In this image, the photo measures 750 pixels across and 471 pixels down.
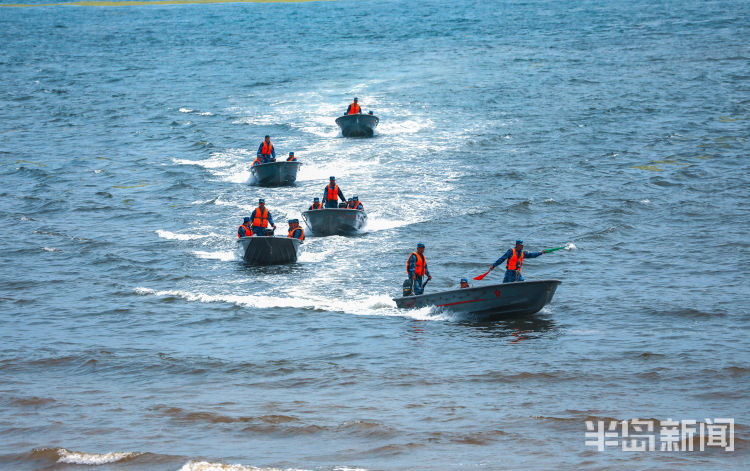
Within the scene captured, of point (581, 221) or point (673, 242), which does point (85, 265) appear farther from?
point (673, 242)

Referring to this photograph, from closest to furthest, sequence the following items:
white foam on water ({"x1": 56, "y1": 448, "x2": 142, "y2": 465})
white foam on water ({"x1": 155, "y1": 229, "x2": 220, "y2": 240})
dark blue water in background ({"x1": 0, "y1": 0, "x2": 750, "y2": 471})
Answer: white foam on water ({"x1": 56, "y1": 448, "x2": 142, "y2": 465})
dark blue water in background ({"x1": 0, "y1": 0, "x2": 750, "y2": 471})
white foam on water ({"x1": 155, "y1": 229, "x2": 220, "y2": 240})

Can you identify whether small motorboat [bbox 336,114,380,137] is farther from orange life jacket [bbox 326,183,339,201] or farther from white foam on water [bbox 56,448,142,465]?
white foam on water [bbox 56,448,142,465]

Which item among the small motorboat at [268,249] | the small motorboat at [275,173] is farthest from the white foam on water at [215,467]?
the small motorboat at [275,173]

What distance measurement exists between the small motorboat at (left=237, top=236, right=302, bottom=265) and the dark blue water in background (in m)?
0.50

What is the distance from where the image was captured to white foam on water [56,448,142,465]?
14922 millimetres

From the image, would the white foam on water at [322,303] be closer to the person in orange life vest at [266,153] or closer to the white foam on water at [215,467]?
the white foam on water at [215,467]

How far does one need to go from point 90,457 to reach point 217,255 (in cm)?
1538

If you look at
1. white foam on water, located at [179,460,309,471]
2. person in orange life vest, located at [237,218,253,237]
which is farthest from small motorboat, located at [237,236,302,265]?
white foam on water, located at [179,460,309,471]

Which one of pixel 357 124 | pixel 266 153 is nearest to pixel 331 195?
pixel 266 153

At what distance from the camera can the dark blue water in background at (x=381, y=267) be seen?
54.0 feet

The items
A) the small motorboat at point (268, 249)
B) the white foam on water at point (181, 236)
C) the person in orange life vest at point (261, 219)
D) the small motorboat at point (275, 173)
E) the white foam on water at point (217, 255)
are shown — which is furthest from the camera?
the small motorboat at point (275, 173)

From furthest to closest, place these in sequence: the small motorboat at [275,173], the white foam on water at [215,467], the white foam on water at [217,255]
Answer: the small motorboat at [275,173] → the white foam on water at [217,255] → the white foam on water at [215,467]

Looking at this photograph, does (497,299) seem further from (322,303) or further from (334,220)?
(334,220)

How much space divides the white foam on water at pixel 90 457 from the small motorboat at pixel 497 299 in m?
10.0
